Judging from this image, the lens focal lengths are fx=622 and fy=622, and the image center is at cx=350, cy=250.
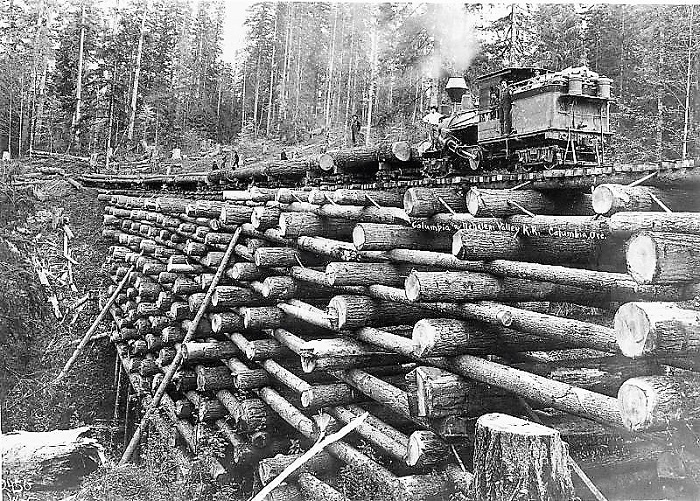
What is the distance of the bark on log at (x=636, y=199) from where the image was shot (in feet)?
13.6

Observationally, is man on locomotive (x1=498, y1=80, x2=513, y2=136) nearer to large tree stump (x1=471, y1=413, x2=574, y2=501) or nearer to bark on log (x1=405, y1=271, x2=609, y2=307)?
bark on log (x1=405, y1=271, x2=609, y2=307)

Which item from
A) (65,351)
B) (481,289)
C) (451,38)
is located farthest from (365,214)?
(451,38)

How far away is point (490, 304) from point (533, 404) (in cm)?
107

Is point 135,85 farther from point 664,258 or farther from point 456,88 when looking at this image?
point 664,258

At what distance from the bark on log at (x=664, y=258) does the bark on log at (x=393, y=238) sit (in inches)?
116

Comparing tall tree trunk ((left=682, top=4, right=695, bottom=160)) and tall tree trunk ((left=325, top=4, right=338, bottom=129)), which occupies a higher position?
tall tree trunk ((left=325, top=4, right=338, bottom=129))

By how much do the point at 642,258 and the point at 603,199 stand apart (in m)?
0.85

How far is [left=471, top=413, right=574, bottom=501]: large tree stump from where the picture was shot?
2297 mm

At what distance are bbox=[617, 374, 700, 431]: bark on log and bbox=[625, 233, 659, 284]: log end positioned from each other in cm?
56

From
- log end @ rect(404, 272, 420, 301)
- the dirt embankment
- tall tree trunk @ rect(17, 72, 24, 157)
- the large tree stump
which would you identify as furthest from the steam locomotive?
tall tree trunk @ rect(17, 72, 24, 157)

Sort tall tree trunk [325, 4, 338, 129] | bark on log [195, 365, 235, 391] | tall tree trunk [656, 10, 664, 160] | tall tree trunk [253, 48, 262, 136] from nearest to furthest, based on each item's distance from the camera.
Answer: bark on log [195, 365, 235, 391] < tall tree trunk [656, 10, 664, 160] < tall tree trunk [325, 4, 338, 129] < tall tree trunk [253, 48, 262, 136]

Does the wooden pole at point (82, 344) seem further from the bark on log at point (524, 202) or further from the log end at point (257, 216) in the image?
the bark on log at point (524, 202)

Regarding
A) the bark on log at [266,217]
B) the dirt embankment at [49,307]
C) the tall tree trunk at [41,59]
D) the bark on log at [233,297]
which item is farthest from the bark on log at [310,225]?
the tall tree trunk at [41,59]

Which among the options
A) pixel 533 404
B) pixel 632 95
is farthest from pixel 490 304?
pixel 632 95
